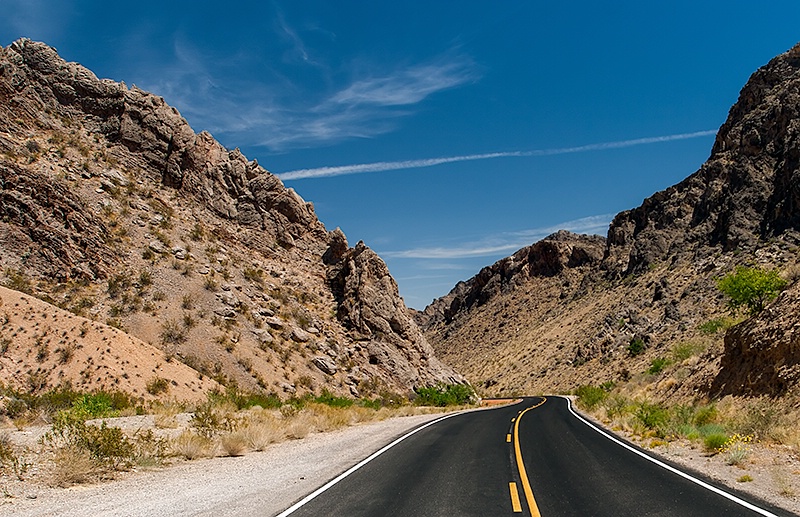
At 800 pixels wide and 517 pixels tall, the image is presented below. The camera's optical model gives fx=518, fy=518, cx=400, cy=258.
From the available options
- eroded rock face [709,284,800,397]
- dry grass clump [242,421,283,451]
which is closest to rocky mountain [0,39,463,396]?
dry grass clump [242,421,283,451]

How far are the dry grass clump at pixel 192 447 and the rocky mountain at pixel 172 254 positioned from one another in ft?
44.7

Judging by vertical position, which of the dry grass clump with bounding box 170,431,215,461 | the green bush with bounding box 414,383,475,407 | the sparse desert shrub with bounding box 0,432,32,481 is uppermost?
the sparse desert shrub with bounding box 0,432,32,481

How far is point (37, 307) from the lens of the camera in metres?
27.2

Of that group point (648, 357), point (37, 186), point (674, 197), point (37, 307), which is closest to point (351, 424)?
point (37, 307)

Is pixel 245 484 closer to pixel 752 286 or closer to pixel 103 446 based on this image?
pixel 103 446

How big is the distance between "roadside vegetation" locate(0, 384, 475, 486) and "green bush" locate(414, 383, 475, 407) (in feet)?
→ 37.5

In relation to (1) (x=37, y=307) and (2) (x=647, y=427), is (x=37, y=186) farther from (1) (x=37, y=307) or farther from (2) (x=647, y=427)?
(2) (x=647, y=427)

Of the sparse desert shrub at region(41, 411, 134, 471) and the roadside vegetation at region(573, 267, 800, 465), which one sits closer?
the sparse desert shrub at region(41, 411, 134, 471)

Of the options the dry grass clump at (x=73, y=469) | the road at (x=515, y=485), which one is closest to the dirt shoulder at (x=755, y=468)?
the road at (x=515, y=485)

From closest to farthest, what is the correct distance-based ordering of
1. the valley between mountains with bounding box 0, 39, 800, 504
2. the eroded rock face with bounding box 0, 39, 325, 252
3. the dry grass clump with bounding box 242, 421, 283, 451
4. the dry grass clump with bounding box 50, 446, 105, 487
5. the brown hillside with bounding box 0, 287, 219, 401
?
the dry grass clump with bounding box 50, 446, 105, 487, the dry grass clump with bounding box 242, 421, 283, 451, the valley between mountains with bounding box 0, 39, 800, 504, the brown hillside with bounding box 0, 287, 219, 401, the eroded rock face with bounding box 0, 39, 325, 252

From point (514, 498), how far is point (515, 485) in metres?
1.04

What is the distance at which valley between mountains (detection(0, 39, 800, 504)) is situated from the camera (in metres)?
22.5

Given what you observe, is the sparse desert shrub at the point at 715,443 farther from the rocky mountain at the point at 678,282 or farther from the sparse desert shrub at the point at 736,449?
the rocky mountain at the point at 678,282

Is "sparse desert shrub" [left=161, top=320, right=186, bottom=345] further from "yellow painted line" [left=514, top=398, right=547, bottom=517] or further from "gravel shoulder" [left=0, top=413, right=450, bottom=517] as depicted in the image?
"yellow painted line" [left=514, top=398, right=547, bottom=517]
